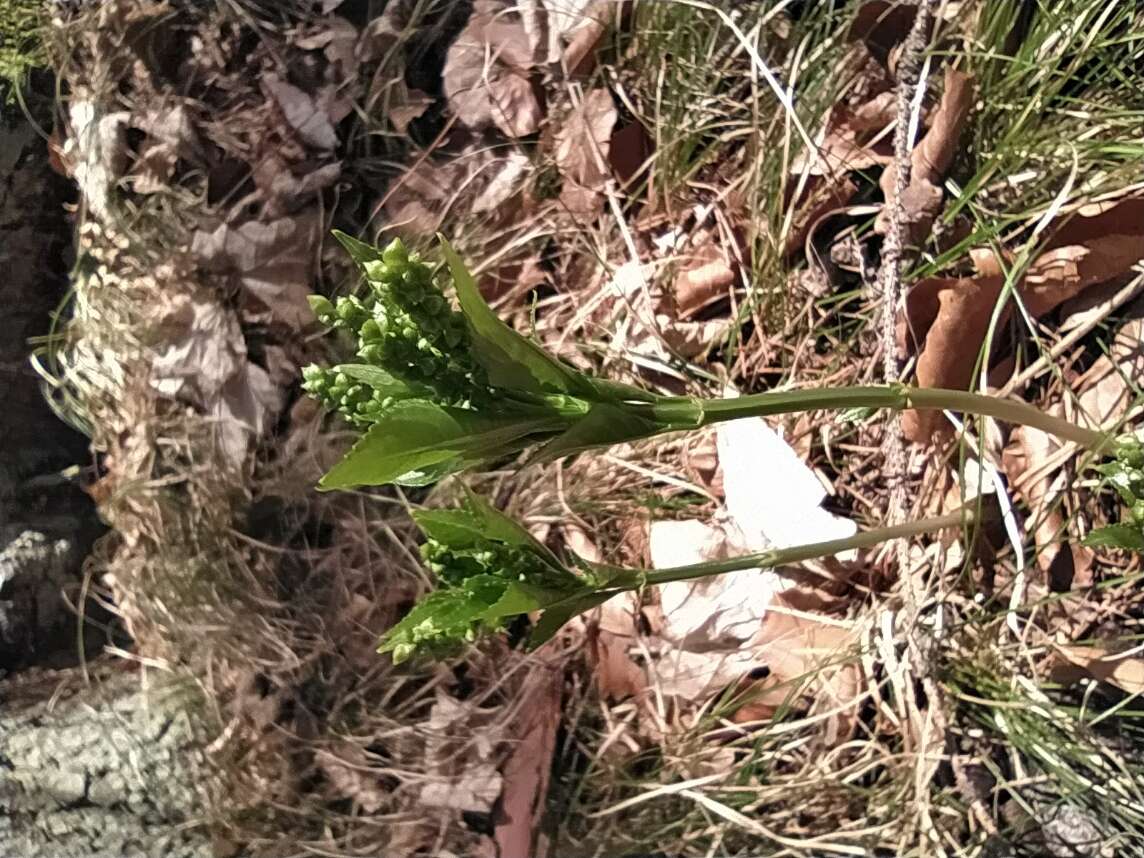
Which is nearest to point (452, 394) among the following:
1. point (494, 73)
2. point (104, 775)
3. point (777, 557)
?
point (777, 557)

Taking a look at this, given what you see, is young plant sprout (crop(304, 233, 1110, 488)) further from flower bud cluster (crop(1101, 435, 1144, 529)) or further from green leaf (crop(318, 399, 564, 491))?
flower bud cluster (crop(1101, 435, 1144, 529))

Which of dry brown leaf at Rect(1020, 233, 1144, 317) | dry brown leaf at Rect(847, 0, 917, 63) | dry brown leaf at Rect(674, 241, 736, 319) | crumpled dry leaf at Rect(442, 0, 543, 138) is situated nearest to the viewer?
dry brown leaf at Rect(1020, 233, 1144, 317)

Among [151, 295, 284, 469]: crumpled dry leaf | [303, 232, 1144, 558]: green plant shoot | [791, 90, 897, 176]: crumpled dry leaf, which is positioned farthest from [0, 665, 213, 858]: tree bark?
[791, 90, 897, 176]: crumpled dry leaf

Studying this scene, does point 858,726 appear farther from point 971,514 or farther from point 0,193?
point 0,193

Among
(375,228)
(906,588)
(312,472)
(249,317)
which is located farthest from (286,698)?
(906,588)

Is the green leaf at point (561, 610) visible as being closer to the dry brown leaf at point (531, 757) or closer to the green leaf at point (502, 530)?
the green leaf at point (502, 530)

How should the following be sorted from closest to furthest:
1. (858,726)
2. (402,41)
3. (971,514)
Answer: (971,514), (858,726), (402,41)
